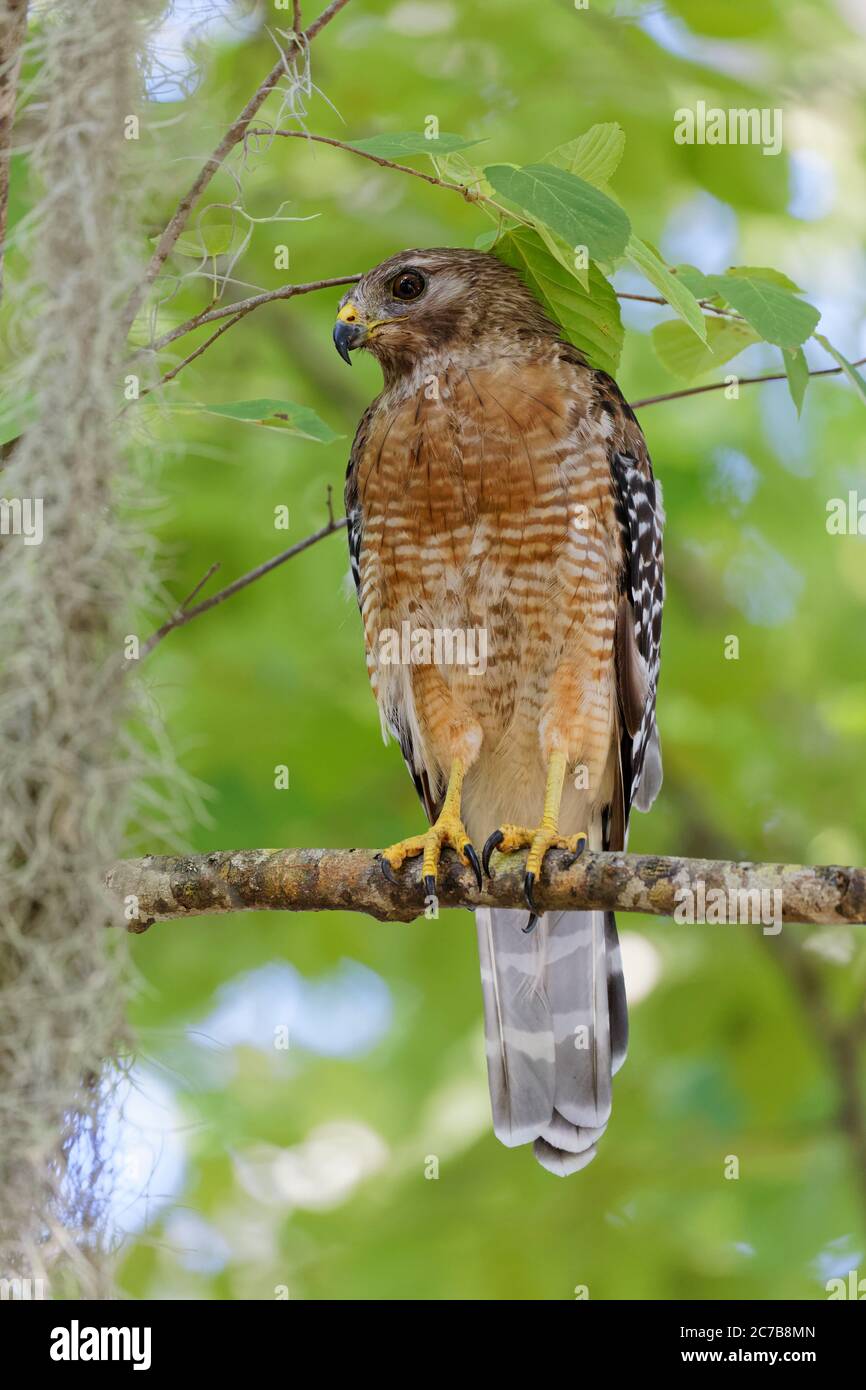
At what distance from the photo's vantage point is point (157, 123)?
2.61m

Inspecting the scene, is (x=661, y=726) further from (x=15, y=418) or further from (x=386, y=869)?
(x=15, y=418)

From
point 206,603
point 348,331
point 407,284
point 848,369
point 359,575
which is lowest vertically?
point 206,603

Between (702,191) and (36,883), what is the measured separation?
156 inches

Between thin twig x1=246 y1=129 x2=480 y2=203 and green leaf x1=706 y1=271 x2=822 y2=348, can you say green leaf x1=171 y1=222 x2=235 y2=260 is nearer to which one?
thin twig x1=246 y1=129 x2=480 y2=203

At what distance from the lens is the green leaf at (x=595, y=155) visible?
9.37 ft

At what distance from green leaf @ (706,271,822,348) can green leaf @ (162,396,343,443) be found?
32.9 inches

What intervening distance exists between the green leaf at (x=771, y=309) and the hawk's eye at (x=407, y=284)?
5.89 feet

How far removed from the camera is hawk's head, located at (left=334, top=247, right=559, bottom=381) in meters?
4.57

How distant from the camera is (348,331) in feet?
14.9

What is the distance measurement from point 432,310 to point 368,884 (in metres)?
2.05

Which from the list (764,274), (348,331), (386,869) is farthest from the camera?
(348,331)
